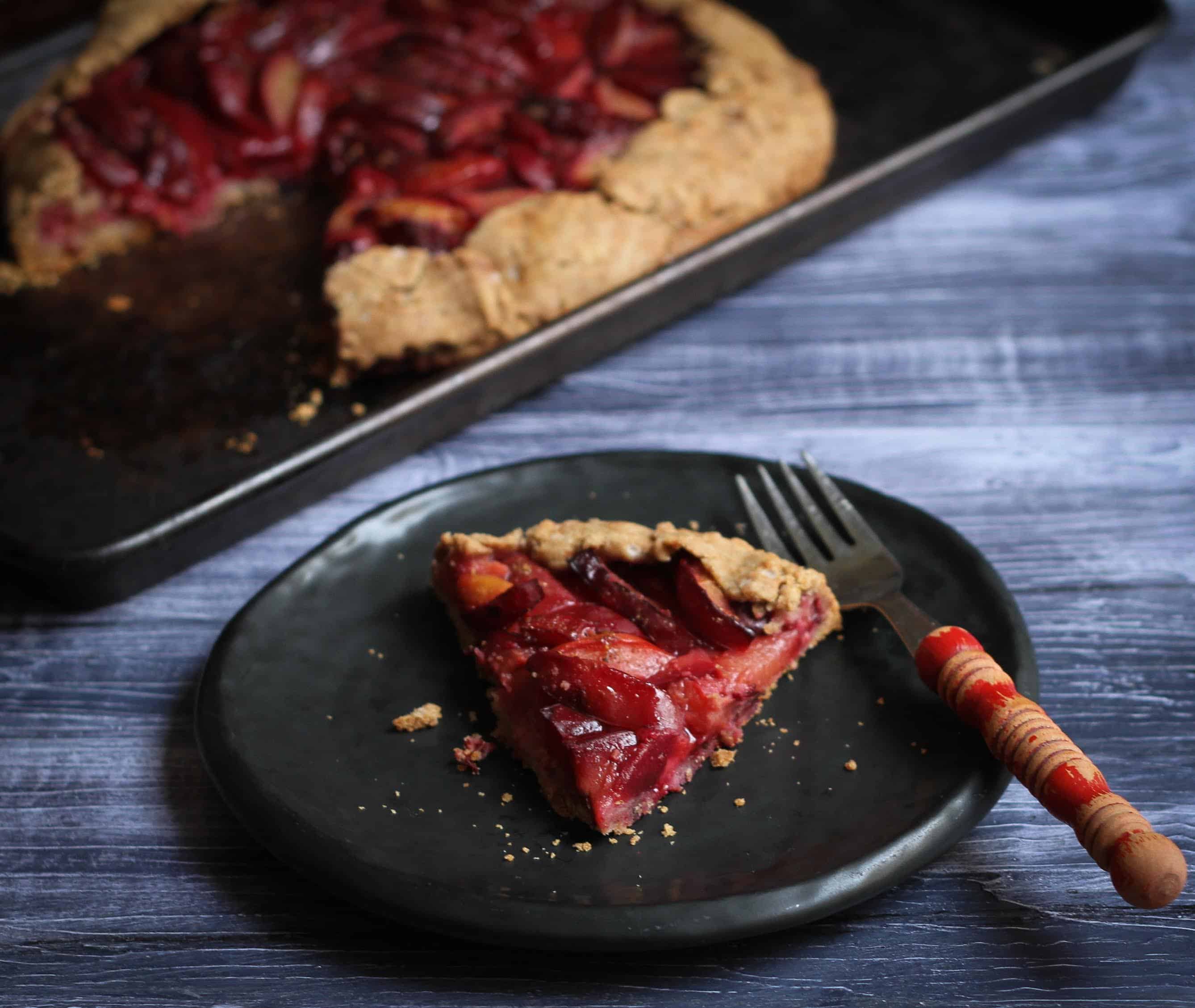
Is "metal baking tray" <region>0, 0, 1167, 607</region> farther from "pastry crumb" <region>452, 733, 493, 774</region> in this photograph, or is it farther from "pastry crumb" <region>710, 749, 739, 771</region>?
"pastry crumb" <region>710, 749, 739, 771</region>

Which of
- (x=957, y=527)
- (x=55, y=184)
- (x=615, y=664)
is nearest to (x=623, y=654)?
(x=615, y=664)

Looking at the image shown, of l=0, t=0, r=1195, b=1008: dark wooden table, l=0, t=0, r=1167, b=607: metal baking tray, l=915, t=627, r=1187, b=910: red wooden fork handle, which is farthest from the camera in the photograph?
l=0, t=0, r=1167, b=607: metal baking tray

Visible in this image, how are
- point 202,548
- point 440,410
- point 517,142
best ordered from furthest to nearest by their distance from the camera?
point 517,142 < point 440,410 < point 202,548

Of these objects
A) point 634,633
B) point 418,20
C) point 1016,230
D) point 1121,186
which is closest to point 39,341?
point 418,20

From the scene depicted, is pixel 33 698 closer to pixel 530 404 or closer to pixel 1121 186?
pixel 530 404

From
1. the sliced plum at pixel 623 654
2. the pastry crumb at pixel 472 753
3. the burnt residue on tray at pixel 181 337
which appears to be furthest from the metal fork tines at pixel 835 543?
the burnt residue on tray at pixel 181 337

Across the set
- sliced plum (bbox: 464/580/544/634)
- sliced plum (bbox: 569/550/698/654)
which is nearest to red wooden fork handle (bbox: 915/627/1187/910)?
sliced plum (bbox: 569/550/698/654)
